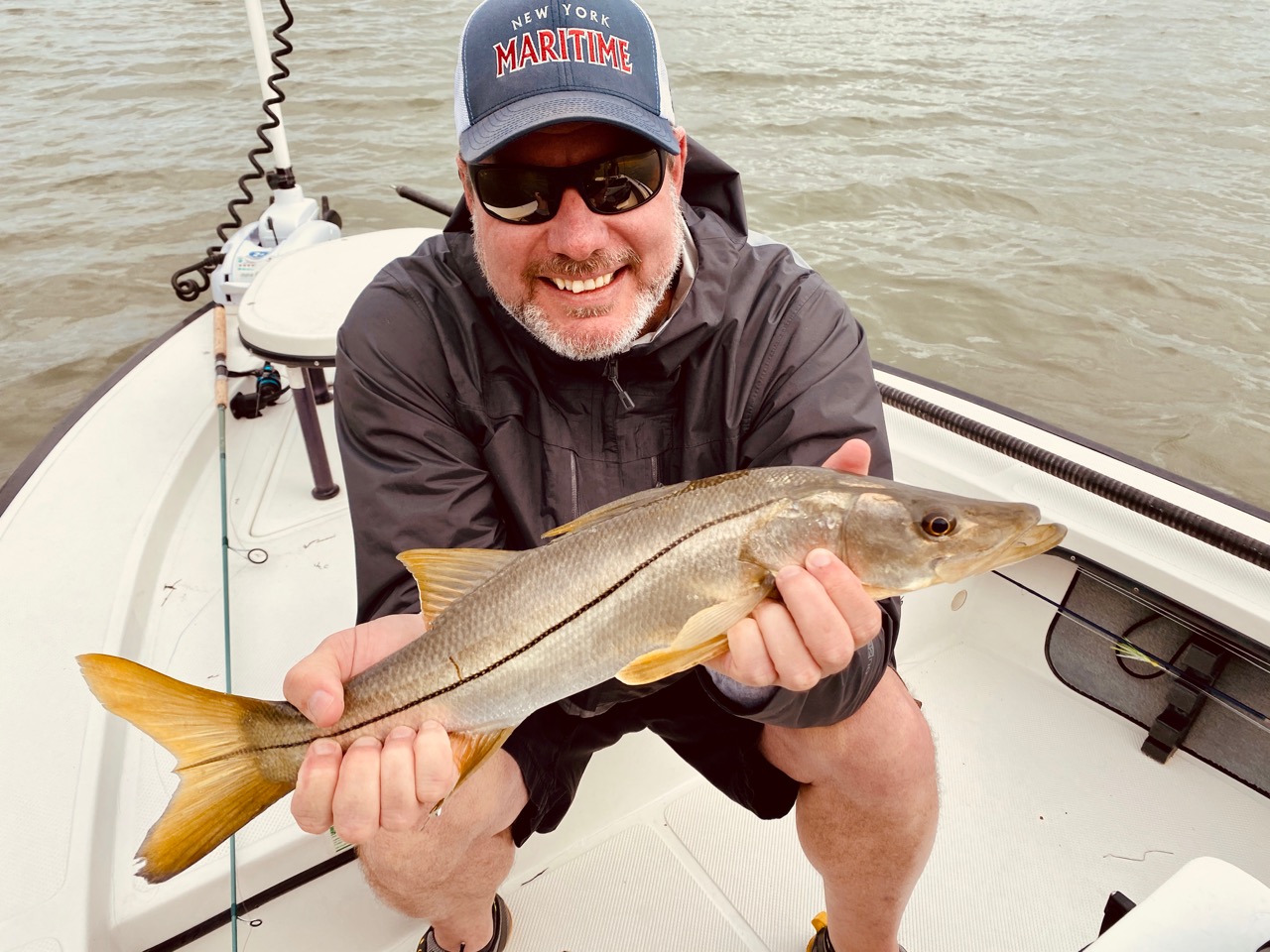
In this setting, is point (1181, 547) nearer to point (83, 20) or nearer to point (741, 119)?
point (741, 119)

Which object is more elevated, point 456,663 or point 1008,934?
point 456,663

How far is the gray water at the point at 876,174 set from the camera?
7.05m

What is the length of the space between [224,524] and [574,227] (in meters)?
1.86

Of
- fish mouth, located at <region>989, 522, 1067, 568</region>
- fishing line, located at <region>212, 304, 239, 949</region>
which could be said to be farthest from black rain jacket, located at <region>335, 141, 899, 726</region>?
fishing line, located at <region>212, 304, 239, 949</region>

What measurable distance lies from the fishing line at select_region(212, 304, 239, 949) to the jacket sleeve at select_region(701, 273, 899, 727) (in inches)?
49.6

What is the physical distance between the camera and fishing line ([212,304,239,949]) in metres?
2.07

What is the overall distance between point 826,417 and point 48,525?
261cm

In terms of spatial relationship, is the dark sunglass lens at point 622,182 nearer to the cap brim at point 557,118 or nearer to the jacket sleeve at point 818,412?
the cap brim at point 557,118

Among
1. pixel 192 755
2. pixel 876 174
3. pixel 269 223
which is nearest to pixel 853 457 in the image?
pixel 192 755

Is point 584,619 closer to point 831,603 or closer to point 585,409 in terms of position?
point 831,603

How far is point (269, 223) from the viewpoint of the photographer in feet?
14.5

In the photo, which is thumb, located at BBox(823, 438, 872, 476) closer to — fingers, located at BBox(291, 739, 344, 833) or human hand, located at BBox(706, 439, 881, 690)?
human hand, located at BBox(706, 439, 881, 690)

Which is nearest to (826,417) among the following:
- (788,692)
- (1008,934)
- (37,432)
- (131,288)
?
(788,692)

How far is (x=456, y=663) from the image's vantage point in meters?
1.61
